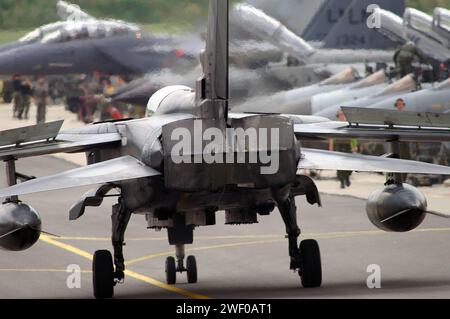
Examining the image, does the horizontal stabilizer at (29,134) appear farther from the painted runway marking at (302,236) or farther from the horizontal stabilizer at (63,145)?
the painted runway marking at (302,236)

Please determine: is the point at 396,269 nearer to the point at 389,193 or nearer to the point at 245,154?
the point at 389,193

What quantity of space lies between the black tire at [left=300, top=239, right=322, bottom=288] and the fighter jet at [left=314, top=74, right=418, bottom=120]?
67.2 ft

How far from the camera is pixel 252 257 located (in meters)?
29.1

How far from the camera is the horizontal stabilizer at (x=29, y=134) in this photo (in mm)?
22734

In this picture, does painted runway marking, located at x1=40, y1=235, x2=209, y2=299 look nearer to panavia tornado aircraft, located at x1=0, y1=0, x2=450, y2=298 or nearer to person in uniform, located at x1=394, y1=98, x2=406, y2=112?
panavia tornado aircraft, located at x1=0, y1=0, x2=450, y2=298

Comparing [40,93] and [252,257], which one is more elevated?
[40,93]

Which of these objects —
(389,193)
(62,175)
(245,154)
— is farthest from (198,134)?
(389,193)

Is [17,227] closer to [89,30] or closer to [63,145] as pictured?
[63,145]

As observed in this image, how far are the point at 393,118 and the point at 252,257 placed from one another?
6.39 metres

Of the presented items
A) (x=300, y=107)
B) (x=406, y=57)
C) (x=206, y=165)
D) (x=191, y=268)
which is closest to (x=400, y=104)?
(x=406, y=57)

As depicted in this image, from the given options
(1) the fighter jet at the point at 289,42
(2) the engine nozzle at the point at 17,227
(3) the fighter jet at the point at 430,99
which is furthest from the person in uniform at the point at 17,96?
(2) the engine nozzle at the point at 17,227

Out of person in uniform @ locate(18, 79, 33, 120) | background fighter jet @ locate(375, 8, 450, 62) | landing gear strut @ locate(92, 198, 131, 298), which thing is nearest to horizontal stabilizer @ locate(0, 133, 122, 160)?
landing gear strut @ locate(92, 198, 131, 298)

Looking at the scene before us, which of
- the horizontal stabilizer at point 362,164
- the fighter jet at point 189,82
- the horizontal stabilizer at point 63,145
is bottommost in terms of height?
A: the horizontal stabilizer at point 362,164

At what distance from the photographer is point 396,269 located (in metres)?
26.2
